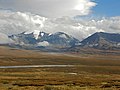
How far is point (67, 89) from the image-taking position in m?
64.8

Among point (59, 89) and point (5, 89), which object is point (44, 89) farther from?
point (5, 89)

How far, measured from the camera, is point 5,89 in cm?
6462

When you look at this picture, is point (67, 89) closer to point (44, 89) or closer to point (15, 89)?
point (44, 89)

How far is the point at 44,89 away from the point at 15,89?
266 inches

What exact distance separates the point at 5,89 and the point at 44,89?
874 centimetres

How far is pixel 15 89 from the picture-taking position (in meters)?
66.3

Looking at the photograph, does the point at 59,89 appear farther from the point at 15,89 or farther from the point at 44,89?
the point at 15,89

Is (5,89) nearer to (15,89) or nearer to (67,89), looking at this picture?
(15,89)

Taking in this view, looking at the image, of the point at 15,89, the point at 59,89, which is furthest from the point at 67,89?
the point at 15,89

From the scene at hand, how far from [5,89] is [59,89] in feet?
39.9

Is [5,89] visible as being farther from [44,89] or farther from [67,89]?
[67,89]

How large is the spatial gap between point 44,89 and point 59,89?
3919 millimetres

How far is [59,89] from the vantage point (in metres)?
63.6
